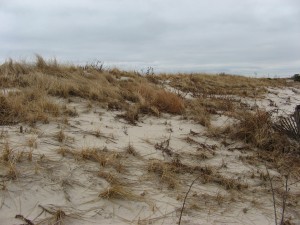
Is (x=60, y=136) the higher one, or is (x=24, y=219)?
(x=60, y=136)

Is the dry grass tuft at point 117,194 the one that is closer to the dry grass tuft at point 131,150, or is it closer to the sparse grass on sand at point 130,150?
the sparse grass on sand at point 130,150

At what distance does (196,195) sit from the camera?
3971mm

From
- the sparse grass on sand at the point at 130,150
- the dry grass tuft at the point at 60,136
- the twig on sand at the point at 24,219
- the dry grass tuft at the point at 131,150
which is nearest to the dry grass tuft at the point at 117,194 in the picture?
the sparse grass on sand at the point at 130,150

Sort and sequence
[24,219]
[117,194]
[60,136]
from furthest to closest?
[60,136] < [117,194] < [24,219]

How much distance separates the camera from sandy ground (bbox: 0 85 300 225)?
11.1ft

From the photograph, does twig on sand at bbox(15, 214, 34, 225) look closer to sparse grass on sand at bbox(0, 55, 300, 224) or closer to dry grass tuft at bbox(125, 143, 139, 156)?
sparse grass on sand at bbox(0, 55, 300, 224)

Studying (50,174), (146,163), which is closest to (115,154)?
(146,163)

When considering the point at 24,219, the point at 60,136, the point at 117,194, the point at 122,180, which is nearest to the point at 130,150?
the point at 122,180

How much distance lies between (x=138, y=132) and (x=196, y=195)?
68.0 inches

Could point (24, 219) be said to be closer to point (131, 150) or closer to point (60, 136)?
point (60, 136)

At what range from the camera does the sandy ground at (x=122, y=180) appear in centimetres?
340

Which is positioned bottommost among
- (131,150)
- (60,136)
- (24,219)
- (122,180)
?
(24,219)

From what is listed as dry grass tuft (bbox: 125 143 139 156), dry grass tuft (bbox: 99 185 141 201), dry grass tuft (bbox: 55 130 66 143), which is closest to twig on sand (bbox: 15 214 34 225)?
dry grass tuft (bbox: 99 185 141 201)

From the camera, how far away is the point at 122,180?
13.1 ft
